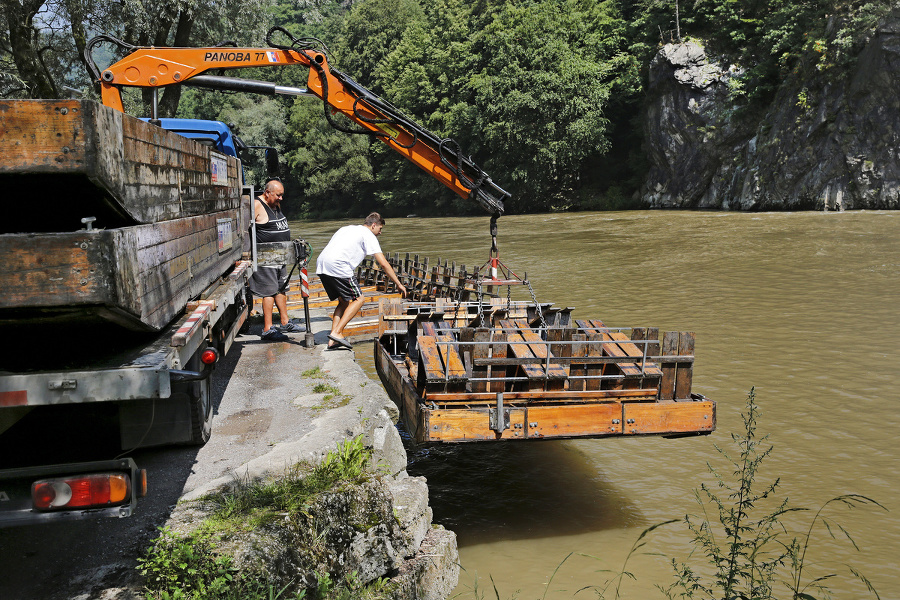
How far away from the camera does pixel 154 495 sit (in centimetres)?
414

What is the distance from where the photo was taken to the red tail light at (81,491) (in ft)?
10.2

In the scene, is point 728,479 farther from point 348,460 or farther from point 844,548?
point 348,460

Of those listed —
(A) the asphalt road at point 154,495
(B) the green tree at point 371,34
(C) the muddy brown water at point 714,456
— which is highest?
(B) the green tree at point 371,34

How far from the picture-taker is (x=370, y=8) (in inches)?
2606

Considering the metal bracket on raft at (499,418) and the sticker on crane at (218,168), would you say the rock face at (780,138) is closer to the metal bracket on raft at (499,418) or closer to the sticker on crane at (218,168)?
the sticker on crane at (218,168)

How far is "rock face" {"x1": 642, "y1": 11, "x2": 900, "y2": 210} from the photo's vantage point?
29.9 meters

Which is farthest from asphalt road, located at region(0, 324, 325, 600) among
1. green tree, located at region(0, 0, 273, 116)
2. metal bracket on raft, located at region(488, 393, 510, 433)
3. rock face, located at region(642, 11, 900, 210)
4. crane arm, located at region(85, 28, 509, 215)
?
rock face, located at region(642, 11, 900, 210)

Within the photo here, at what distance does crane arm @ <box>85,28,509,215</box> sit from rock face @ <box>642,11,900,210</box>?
89.4 ft

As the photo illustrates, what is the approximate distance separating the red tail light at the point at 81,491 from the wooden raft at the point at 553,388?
2.31m

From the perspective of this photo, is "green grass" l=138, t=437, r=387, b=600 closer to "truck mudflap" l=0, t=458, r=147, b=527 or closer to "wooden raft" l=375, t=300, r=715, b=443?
"truck mudflap" l=0, t=458, r=147, b=527

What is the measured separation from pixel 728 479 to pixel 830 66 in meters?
31.5

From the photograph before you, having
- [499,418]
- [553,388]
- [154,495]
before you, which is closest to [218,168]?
[154,495]

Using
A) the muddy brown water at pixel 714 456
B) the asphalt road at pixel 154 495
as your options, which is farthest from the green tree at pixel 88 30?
the asphalt road at pixel 154 495

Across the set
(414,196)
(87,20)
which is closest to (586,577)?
(87,20)
